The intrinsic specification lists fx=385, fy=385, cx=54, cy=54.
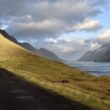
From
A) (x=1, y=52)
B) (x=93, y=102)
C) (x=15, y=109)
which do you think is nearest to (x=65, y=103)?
(x=93, y=102)

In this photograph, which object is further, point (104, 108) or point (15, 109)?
point (104, 108)

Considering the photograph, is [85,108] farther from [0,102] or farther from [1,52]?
[1,52]

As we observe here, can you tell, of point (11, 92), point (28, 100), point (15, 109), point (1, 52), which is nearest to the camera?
point (15, 109)

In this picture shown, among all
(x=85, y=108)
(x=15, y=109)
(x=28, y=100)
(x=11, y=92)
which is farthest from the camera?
(x=11, y=92)

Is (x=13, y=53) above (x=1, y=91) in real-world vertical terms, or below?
above

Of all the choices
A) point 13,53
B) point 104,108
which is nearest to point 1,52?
point 13,53

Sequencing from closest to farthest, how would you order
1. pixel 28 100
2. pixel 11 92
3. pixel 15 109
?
pixel 15 109, pixel 28 100, pixel 11 92

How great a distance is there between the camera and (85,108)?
32.9m

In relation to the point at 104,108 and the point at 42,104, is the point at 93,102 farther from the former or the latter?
the point at 42,104

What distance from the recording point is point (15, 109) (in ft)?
98.6

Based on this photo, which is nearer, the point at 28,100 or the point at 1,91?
the point at 28,100

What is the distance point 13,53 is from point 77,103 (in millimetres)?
148422

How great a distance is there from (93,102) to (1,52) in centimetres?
14330

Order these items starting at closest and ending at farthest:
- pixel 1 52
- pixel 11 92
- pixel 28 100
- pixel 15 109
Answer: pixel 15 109 < pixel 28 100 < pixel 11 92 < pixel 1 52
